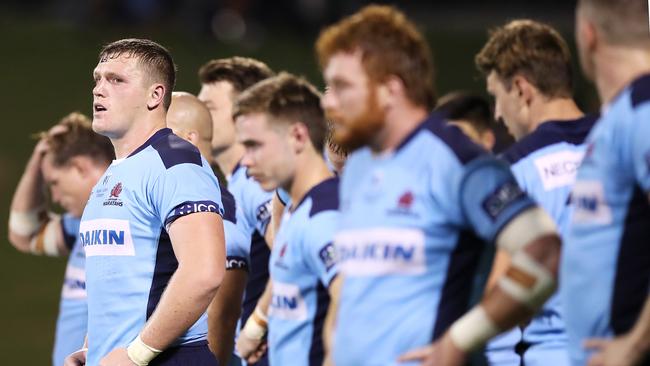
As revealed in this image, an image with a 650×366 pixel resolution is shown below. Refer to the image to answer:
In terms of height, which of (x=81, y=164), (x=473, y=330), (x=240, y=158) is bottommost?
(x=473, y=330)

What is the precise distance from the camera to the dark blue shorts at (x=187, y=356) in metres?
→ 4.32

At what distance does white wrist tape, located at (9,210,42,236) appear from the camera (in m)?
7.00

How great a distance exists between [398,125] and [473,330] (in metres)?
0.64

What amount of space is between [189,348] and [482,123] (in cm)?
225

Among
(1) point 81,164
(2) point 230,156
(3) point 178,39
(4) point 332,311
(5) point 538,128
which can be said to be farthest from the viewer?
(3) point 178,39

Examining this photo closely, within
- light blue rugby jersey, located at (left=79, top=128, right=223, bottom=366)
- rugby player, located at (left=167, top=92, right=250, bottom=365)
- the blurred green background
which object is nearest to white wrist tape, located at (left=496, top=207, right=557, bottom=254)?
light blue rugby jersey, located at (left=79, top=128, right=223, bottom=366)

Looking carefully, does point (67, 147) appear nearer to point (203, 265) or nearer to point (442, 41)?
point (203, 265)

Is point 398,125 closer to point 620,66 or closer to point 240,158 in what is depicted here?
point 620,66

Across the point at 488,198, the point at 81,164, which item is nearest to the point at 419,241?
the point at 488,198

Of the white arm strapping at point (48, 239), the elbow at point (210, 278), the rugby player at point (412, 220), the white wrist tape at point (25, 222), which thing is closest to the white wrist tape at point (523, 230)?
the rugby player at point (412, 220)

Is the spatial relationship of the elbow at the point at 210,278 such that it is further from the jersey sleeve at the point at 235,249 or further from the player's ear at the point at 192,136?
the player's ear at the point at 192,136

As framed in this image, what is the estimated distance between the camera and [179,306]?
4.11 metres

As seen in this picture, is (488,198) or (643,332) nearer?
(643,332)

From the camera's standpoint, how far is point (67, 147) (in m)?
6.57
